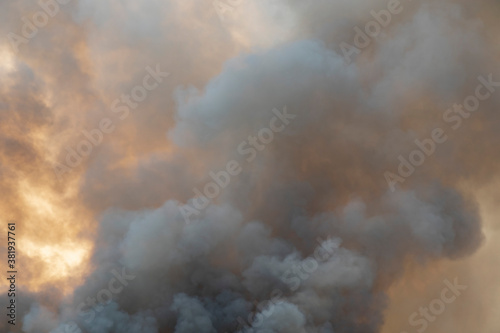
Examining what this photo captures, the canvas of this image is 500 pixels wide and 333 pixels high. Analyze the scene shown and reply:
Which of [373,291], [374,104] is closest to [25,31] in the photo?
[374,104]

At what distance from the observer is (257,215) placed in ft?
163

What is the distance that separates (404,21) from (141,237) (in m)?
30.6

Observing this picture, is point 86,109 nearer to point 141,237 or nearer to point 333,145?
point 141,237

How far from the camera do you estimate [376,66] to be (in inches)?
2122

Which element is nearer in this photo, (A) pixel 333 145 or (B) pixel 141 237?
(B) pixel 141 237

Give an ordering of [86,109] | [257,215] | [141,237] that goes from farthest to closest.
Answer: [86,109] < [257,215] < [141,237]

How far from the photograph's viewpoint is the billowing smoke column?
45.2 m

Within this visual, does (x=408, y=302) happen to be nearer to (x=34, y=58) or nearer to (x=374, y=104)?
(x=374, y=104)

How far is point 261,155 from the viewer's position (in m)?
50.4

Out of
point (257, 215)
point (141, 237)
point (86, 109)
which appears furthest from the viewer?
point (86, 109)

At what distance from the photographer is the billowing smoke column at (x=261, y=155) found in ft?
148

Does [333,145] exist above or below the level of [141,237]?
above

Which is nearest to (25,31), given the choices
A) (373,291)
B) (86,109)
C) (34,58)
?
(34,58)

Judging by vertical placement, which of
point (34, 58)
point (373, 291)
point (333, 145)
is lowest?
point (373, 291)
